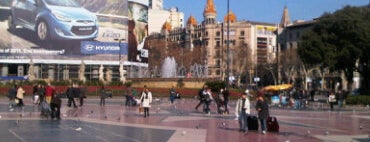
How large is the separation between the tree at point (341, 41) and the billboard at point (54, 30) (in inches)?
1811

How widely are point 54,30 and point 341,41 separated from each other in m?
51.1

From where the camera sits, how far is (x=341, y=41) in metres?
54.5

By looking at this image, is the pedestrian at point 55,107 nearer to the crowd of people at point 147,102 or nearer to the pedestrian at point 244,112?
the crowd of people at point 147,102

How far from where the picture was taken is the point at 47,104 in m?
26.1

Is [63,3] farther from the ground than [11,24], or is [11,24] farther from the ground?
[63,3]

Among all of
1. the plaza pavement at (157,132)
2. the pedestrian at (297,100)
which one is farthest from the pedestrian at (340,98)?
the plaza pavement at (157,132)

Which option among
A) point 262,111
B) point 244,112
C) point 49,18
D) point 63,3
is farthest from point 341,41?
point 63,3

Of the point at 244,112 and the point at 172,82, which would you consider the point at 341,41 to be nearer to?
the point at 172,82

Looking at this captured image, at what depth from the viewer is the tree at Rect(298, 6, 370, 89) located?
53.2 m

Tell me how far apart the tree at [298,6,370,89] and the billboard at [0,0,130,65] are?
151 feet

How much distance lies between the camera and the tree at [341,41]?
5322cm

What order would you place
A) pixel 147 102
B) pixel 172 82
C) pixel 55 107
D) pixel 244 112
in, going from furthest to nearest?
pixel 172 82, pixel 147 102, pixel 55 107, pixel 244 112

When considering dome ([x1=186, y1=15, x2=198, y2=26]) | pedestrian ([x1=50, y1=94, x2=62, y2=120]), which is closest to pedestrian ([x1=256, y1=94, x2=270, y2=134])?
pedestrian ([x1=50, y1=94, x2=62, y2=120])

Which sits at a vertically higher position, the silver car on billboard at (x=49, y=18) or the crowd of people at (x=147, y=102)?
the silver car on billboard at (x=49, y=18)
